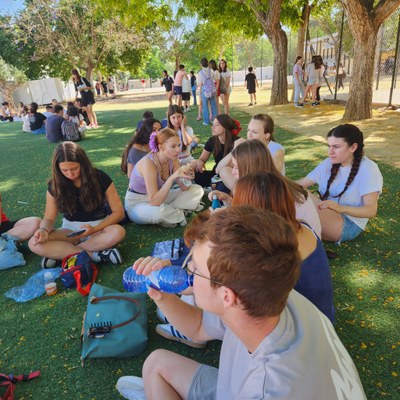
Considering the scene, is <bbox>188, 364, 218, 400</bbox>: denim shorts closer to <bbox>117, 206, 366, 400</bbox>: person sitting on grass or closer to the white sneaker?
the white sneaker

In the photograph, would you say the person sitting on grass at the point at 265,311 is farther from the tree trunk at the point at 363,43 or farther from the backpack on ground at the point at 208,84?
the backpack on ground at the point at 208,84

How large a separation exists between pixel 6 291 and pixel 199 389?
2.41 meters

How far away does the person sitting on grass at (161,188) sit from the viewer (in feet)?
12.9

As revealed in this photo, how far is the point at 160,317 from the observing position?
262cm

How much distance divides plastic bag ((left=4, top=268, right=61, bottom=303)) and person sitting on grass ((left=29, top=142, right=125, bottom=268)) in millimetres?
210

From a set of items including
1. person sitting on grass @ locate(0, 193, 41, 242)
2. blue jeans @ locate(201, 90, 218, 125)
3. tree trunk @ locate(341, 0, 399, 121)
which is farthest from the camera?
blue jeans @ locate(201, 90, 218, 125)

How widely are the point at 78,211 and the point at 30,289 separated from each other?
2.92 ft

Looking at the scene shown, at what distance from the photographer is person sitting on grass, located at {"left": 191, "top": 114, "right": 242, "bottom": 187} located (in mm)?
4840

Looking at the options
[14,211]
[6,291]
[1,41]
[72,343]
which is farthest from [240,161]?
[1,41]

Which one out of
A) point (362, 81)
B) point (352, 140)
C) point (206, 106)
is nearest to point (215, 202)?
point (352, 140)

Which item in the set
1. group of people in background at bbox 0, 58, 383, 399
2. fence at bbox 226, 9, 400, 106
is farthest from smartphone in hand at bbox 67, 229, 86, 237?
fence at bbox 226, 9, 400, 106

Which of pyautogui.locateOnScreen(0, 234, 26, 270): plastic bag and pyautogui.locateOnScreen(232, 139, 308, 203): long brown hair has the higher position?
pyautogui.locateOnScreen(232, 139, 308, 203): long brown hair

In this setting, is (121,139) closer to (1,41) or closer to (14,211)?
(14,211)

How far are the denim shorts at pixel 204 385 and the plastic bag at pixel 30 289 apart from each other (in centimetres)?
203
